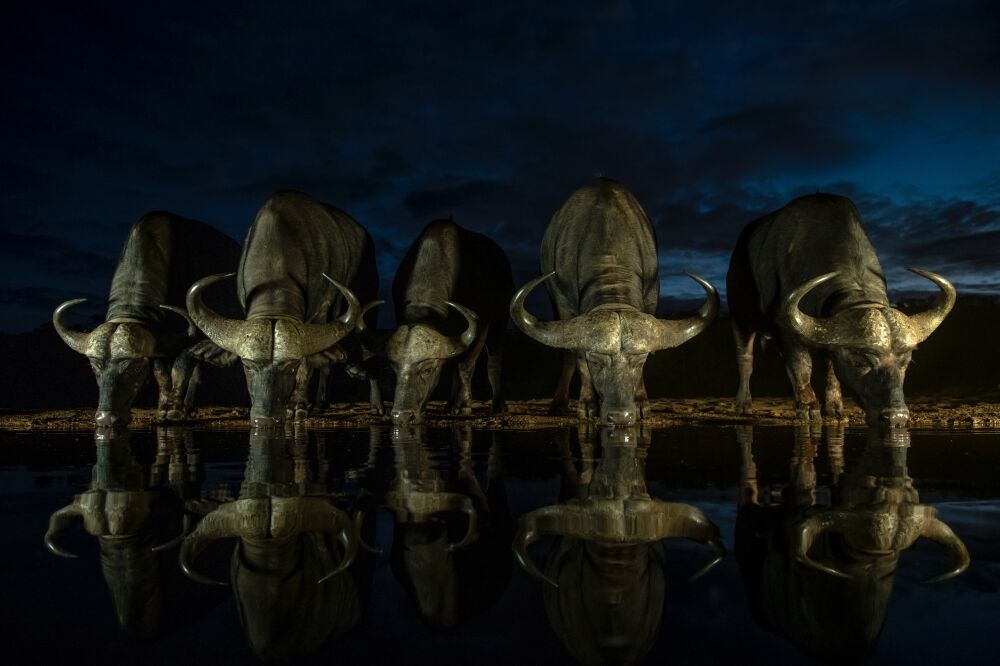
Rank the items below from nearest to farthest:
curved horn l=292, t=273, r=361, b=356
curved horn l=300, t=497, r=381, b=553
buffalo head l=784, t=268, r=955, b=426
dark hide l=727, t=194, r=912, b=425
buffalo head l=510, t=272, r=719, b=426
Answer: curved horn l=300, t=497, r=381, b=553 → buffalo head l=784, t=268, r=955, b=426 → dark hide l=727, t=194, r=912, b=425 → buffalo head l=510, t=272, r=719, b=426 → curved horn l=292, t=273, r=361, b=356

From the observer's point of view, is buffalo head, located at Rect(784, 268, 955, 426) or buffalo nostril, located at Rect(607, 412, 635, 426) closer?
buffalo head, located at Rect(784, 268, 955, 426)

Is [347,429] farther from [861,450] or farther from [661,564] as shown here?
[661,564]

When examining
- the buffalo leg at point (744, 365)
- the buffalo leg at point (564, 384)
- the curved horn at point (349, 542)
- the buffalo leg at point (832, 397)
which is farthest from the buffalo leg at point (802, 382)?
the curved horn at point (349, 542)

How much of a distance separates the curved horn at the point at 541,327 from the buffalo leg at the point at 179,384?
14.1ft

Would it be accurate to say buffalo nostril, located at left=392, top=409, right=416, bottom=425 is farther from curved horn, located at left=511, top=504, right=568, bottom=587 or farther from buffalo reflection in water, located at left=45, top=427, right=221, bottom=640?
curved horn, located at left=511, top=504, right=568, bottom=587

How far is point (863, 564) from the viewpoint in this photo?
225cm

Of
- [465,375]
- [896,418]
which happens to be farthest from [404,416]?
[896,418]

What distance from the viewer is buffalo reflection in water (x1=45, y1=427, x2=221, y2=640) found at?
1932 mm

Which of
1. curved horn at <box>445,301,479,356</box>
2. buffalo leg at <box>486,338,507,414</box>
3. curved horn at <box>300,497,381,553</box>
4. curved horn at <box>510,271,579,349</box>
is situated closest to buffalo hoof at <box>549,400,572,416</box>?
buffalo leg at <box>486,338,507,414</box>

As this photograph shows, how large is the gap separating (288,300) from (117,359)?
6.68 feet

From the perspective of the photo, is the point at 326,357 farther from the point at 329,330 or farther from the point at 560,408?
the point at 560,408

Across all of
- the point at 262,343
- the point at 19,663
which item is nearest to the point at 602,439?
the point at 262,343

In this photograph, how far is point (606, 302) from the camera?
7660 mm

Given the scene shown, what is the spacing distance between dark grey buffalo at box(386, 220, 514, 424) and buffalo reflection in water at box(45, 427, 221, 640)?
3021 mm
